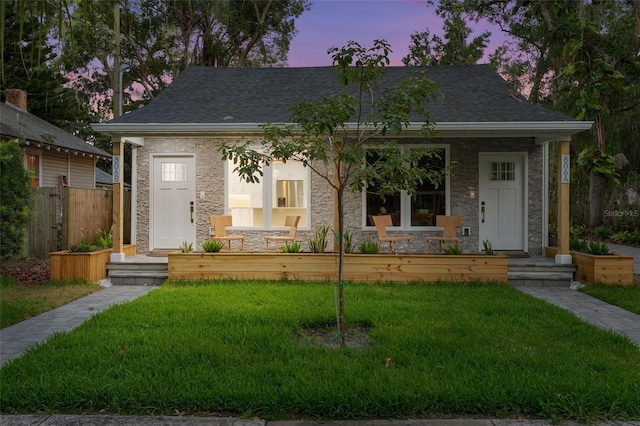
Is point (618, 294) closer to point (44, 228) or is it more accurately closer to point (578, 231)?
point (44, 228)

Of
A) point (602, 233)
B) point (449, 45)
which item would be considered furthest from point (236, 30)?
point (602, 233)

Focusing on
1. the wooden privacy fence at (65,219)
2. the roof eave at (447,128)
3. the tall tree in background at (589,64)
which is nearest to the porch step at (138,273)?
the wooden privacy fence at (65,219)

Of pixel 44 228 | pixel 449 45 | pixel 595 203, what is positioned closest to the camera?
pixel 44 228

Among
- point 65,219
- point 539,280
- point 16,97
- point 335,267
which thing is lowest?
point 539,280

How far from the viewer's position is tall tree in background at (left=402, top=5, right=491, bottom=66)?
79.0 feet

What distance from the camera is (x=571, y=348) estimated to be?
4594 mm

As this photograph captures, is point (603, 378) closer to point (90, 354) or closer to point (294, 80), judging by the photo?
point (90, 354)

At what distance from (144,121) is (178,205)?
1952 mm

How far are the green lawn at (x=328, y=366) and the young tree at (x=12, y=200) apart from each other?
187 inches

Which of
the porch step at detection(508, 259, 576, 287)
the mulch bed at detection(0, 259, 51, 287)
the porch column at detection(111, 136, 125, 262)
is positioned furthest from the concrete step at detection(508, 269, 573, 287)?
the mulch bed at detection(0, 259, 51, 287)

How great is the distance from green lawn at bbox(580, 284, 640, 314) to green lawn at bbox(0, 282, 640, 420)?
1.39 meters

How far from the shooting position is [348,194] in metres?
10.4

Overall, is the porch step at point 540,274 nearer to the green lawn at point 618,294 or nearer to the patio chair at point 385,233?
the green lawn at point 618,294

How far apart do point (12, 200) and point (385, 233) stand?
7.39m
